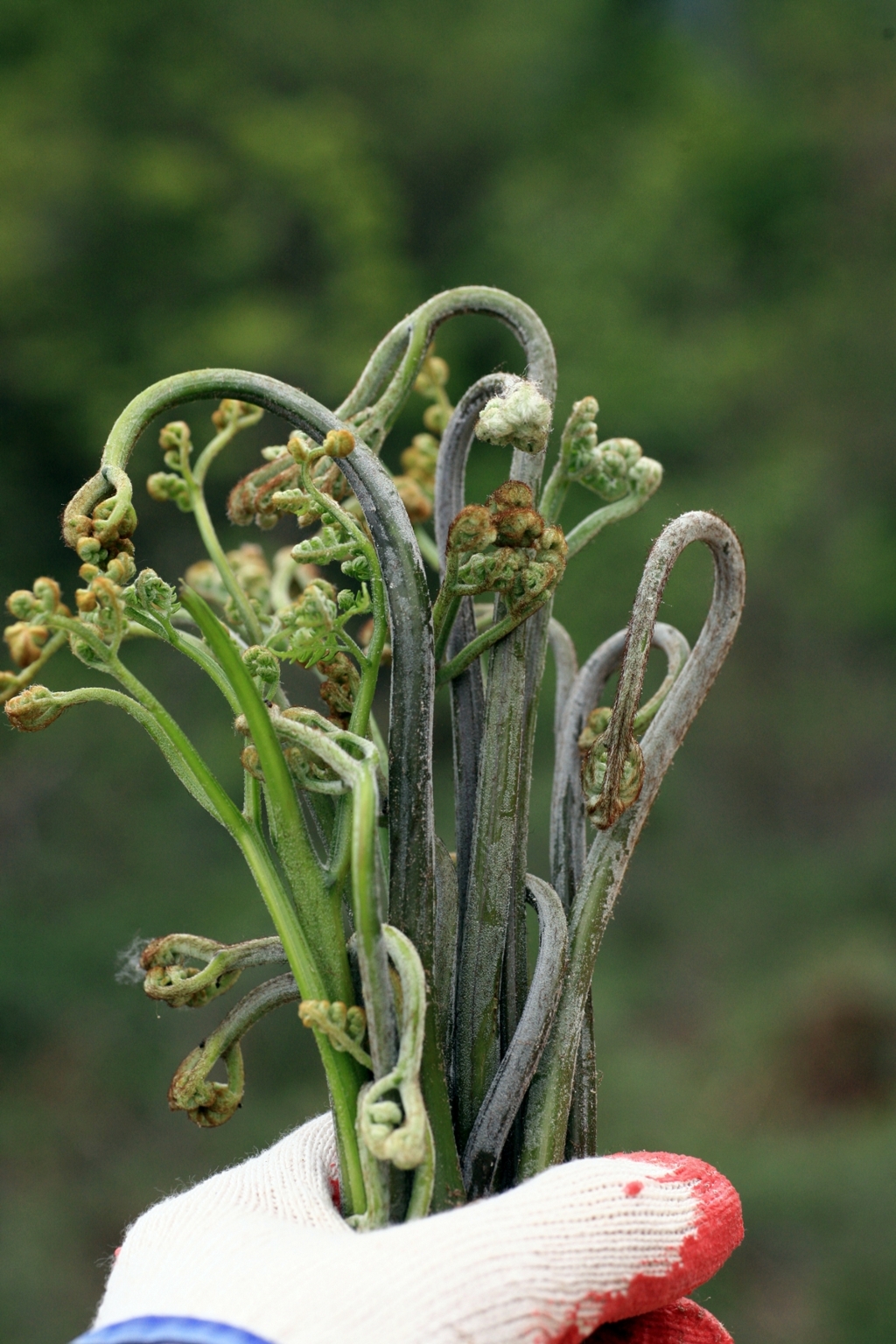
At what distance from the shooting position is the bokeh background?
332 cm

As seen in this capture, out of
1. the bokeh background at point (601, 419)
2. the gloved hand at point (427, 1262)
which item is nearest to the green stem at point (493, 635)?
the gloved hand at point (427, 1262)

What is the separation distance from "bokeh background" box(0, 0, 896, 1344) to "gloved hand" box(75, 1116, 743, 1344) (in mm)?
2480

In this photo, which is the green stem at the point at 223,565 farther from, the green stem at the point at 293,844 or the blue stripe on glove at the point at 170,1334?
the blue stripe on glove at the point at 170,1334

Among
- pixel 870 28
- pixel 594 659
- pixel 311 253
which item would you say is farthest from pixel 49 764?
pixel 870 28

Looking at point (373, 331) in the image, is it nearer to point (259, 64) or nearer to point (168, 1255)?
point (259, 64)

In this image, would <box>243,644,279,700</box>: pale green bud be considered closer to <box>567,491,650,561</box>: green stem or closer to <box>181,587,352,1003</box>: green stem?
<box>181,587,352,1003</box>: green stem

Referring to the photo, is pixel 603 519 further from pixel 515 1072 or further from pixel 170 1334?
pixel 170 1334

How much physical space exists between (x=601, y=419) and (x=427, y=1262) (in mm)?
3837

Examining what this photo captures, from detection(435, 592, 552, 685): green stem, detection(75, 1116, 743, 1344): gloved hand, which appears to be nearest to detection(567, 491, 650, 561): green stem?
detection(435, 592, 552, 685): green stem

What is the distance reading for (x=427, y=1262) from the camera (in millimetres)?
482

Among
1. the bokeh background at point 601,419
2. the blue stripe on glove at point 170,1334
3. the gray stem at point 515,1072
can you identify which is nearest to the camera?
the blue stripe on glove at point 170,1334

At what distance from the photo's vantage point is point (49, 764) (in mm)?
3674

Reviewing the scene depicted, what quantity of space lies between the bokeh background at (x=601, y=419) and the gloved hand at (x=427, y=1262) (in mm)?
2480

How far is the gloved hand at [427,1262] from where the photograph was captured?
47 centimetres
